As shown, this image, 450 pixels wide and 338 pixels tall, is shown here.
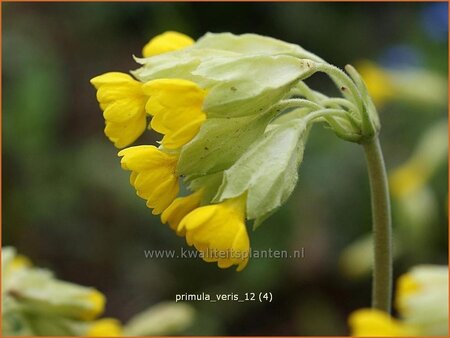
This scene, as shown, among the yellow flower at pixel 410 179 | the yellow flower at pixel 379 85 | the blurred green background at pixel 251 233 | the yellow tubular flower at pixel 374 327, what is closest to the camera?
the yellow tubular flower at pixel 374 327

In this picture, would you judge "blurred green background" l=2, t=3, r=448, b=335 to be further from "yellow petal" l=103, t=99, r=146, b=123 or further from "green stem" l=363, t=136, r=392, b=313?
"yellow petal" l=103, t=99, r=146, b=123

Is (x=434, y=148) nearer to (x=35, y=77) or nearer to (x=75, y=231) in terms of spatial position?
(x=75, y=231)

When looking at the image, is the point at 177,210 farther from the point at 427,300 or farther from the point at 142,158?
the point at 427,300

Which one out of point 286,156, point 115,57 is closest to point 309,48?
point 115,57

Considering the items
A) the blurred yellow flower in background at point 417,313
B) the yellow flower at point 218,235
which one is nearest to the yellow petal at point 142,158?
the yellow flower at point 218,235

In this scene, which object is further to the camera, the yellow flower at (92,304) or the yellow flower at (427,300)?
the yellow flower at (92,304)

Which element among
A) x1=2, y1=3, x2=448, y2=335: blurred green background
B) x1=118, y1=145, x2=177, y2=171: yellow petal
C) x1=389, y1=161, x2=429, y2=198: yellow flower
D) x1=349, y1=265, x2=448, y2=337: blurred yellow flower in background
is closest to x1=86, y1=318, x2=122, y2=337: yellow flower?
x1=118, y1=145, x2=177, y2=171: yellow petal

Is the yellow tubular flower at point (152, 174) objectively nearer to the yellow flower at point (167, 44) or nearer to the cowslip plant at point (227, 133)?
the cowslip plant at point (227, 133)
